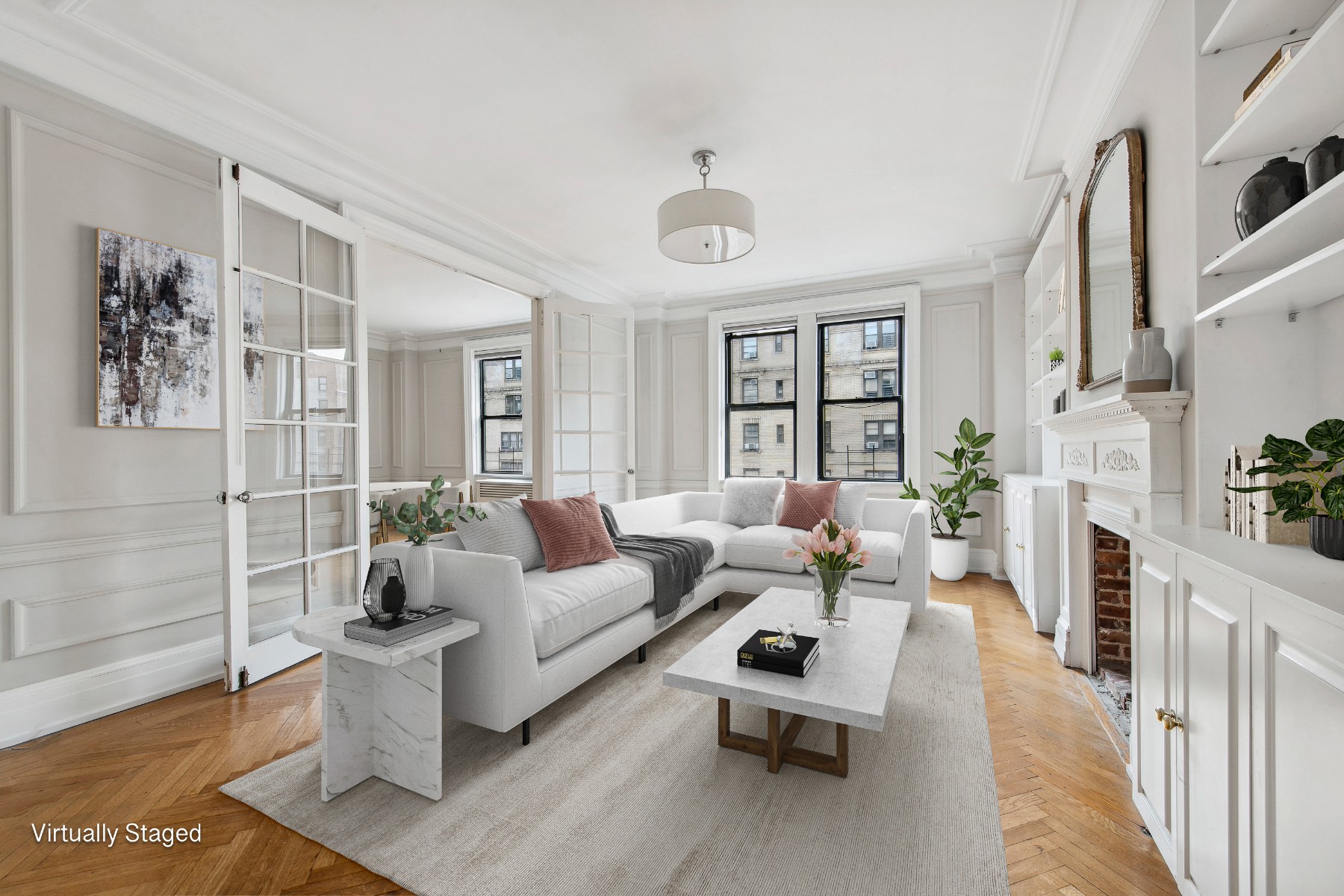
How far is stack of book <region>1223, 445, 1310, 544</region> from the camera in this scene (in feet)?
4.08

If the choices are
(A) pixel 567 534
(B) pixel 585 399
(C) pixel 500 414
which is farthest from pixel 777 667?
(C) pixel 500 414

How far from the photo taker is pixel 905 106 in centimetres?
256

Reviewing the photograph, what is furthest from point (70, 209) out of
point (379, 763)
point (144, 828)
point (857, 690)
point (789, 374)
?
point (789, 374)

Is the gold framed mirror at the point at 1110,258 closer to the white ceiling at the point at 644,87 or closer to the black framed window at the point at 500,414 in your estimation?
the white ceiling at the point at 644,87

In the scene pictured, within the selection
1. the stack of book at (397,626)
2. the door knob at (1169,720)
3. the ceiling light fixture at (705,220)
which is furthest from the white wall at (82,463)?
the door knob at (1169,720)

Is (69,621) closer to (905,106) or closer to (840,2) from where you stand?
(840,2)

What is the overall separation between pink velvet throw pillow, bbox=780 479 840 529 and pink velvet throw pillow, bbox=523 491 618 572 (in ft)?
5.02

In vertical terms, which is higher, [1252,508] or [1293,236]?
[1293,236]

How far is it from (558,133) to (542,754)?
269cm

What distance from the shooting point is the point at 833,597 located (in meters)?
2.27

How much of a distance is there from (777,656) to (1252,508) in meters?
1.24

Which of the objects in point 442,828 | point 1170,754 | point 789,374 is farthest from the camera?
point 789,374

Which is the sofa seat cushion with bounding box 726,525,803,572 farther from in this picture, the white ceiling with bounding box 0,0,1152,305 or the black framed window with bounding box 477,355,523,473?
the black framed window with bounding box 477,355,523,473

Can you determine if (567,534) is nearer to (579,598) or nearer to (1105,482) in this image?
(579,598)
